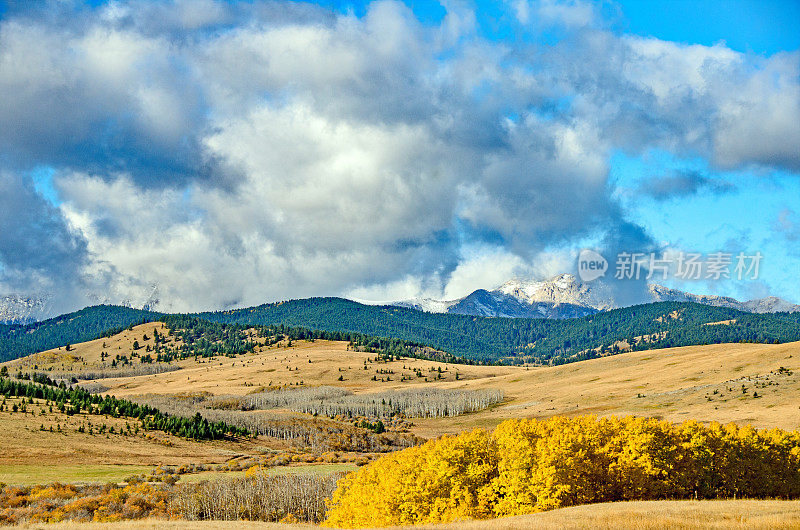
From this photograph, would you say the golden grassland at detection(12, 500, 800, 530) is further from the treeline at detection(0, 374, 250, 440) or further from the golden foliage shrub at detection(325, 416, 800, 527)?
the treeline at detection(0, 374, 250, 440)

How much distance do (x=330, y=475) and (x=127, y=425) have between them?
84.7 m

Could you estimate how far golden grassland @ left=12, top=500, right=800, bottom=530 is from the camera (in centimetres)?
3544

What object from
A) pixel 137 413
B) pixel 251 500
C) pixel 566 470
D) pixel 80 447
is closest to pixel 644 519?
pixel 566 470

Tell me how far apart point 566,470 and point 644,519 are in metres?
16.3

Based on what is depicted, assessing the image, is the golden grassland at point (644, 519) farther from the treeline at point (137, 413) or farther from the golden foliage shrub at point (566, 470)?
the treeline at point (137, 413)

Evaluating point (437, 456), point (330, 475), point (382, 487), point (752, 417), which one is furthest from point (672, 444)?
point (752, 417)

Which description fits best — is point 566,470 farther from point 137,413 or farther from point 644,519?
point 137,413

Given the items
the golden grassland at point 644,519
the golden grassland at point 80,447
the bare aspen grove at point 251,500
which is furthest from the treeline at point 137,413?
the golden grassland at point 644,519

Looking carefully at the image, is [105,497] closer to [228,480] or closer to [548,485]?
[228,480]

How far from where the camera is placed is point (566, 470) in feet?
175

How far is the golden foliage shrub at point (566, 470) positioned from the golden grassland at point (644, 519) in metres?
9.40

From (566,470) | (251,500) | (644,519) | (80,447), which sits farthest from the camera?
(80,447)

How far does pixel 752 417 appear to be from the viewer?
125 metres

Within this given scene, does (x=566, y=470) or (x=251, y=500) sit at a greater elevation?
(x=566, y=470)
